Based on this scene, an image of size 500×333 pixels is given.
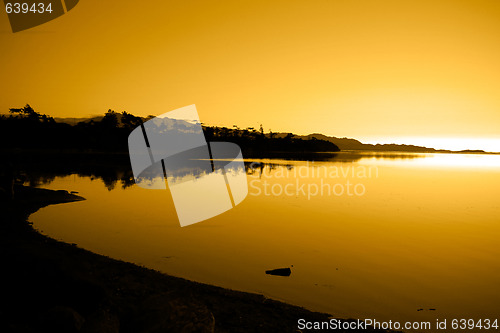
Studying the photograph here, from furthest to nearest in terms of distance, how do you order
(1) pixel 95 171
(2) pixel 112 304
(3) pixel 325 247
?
(1) pixel 95 171, (3) pixel 325 247, (2) pixel 112 304

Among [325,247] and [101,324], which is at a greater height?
[101,324]

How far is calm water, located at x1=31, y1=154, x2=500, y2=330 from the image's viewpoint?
899 centimetres

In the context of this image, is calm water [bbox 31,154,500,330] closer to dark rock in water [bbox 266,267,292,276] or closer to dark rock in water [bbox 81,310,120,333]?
dark rock in water [bbox 266,267,292,276]

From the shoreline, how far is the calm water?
1301mm

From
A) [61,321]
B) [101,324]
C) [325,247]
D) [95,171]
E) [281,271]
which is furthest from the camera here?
[95,171]

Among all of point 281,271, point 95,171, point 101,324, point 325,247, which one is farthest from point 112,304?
point 95,171

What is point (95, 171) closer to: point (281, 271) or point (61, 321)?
point (281, 271)

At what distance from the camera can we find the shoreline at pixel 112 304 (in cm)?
531

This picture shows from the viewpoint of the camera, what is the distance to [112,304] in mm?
7066

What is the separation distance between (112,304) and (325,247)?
30.6 ft

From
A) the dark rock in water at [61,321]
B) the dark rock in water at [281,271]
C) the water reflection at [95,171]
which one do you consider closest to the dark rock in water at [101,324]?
the dark rock in water at [61,321]

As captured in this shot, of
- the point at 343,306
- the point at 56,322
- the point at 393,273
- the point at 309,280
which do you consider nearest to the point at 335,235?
the point at 393,273

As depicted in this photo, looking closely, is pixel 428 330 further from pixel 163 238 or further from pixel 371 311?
pixel 163 238

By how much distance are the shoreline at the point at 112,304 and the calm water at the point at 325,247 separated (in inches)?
51.2
